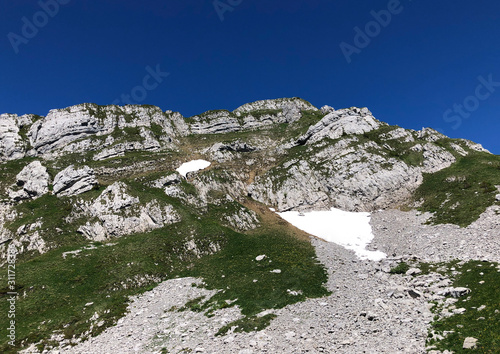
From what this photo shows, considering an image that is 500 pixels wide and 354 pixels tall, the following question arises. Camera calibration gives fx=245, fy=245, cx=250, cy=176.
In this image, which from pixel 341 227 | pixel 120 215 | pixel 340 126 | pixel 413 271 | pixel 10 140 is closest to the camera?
pixel 413 271

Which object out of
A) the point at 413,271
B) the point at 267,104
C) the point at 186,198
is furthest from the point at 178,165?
the point at 267,104

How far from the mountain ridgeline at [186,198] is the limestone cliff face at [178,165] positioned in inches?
15.8

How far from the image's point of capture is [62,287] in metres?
32.7

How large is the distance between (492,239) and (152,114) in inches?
4978

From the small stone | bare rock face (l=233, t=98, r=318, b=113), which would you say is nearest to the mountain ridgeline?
the small stone

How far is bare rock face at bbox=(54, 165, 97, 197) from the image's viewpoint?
2355 inches

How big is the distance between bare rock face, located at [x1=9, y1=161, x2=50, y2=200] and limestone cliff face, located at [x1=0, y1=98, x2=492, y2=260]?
0.91 feet

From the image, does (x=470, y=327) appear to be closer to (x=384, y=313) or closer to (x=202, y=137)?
(x=384, y=313)

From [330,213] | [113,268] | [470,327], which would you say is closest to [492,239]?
[470,327]

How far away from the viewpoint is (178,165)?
266ft

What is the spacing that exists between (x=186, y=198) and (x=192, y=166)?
21462 mm

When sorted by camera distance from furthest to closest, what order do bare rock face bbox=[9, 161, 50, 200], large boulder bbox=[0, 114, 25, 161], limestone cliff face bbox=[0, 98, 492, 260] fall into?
large boulder bbox=[0, 114, 25, 161] → bare rock face bbox=[9, 161, 50, 200] → limestone cliff face bbox=[0, 98, 492, 260]

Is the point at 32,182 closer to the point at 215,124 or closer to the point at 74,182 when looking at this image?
the point at 74,182
